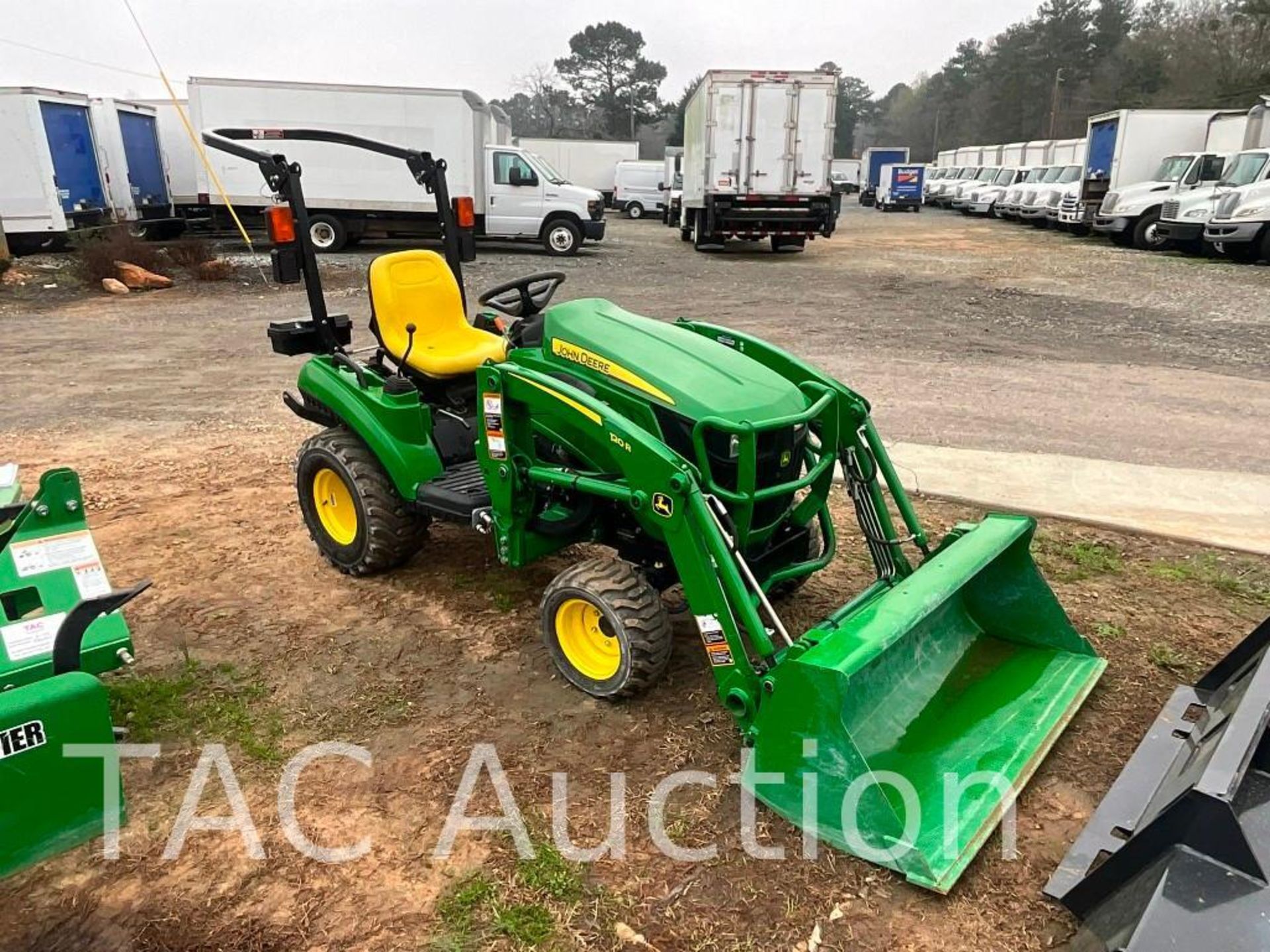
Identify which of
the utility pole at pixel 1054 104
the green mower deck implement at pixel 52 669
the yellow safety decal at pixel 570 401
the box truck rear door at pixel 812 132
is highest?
the utility pole at pixel 1054 104

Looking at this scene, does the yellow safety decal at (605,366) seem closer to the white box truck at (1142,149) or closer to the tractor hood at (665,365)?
the tractor hood at (665,365)

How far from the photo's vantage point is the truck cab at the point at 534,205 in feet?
58.4

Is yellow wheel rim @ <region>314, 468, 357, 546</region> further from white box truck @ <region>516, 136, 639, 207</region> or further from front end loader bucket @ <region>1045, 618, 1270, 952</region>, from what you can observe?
white box truck @ <region>516, 136, 639, 207</region>

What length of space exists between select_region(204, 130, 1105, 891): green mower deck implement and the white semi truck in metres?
19.5

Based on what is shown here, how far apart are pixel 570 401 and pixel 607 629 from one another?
0.79 m

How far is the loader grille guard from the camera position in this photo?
3.96 metres

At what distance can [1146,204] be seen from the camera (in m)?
Answer: 20.7

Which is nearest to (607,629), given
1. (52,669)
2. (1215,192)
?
(52,669)

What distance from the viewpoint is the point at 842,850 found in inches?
100

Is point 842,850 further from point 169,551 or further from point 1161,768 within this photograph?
point 169,551

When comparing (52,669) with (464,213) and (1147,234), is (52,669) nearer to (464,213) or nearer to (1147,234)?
(464,213)

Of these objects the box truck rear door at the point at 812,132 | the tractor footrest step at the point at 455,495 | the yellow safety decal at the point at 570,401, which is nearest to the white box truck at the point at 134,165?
the box truck rear door at the point at 812,132

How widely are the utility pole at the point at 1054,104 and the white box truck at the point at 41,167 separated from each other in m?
54.7

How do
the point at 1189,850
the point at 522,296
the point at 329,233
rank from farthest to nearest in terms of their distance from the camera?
the point at 329,233 → the point at 522,296 → the point at 1189,850
